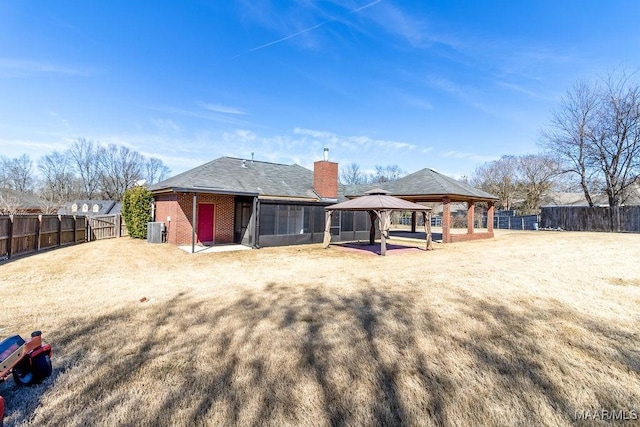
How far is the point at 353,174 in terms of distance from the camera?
64.0 meters

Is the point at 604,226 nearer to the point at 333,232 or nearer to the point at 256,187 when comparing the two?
the point at 333,232

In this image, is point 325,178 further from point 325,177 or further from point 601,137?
point 601,137

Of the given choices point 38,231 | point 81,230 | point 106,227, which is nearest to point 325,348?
point 38,231

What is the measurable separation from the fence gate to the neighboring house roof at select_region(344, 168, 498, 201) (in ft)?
46.6

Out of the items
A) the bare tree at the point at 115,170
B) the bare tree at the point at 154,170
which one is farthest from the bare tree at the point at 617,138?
the bare tree at the point at 154,170

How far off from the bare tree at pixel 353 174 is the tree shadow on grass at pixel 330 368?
194 feet

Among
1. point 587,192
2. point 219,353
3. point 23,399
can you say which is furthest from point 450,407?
point 587,192

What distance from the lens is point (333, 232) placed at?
16.1 m

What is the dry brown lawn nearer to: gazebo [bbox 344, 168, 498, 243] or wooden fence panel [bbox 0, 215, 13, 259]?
wooden fence panel [bbox 0, 215, 13, 259]

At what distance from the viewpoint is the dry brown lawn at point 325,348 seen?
8.03ft

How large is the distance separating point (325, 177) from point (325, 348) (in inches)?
545

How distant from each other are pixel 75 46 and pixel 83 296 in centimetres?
1023

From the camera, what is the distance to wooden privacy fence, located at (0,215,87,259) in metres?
9.08

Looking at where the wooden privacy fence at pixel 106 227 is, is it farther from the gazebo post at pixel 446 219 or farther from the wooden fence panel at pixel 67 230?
the gazebo post at pixel 446 219
